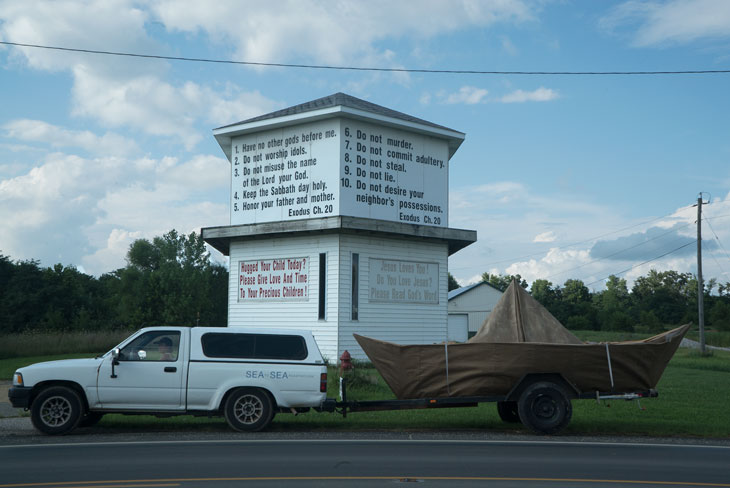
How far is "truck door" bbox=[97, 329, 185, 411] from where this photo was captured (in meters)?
12.2

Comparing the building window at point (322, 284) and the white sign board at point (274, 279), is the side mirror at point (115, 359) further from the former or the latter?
the white sign board at point (274, 279)

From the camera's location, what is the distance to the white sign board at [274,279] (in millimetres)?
24828

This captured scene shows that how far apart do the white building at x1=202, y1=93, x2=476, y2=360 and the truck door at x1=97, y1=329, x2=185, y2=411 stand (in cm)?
1135

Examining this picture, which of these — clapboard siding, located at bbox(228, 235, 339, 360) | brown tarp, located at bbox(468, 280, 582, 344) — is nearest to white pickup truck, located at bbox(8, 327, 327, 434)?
brown tarp, located at bbox(468, 280, 582, 344)

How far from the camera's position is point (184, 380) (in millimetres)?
12312

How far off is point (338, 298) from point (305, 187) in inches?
168

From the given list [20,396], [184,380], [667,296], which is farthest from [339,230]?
[667,296]

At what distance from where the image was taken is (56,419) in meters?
12.0

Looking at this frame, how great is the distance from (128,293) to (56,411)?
72.7m

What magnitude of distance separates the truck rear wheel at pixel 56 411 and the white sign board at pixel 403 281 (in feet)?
44.6

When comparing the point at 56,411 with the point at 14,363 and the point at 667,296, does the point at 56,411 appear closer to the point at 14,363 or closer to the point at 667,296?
the point at 14,363

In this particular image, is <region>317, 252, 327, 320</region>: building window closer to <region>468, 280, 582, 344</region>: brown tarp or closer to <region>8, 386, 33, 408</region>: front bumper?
<region>468, 280, 582, 344</region>: brown tarp

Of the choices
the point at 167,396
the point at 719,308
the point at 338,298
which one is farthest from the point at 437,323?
the point at 719,308

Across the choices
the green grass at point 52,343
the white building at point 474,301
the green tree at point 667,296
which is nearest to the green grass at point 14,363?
the green grass at point 52,343
